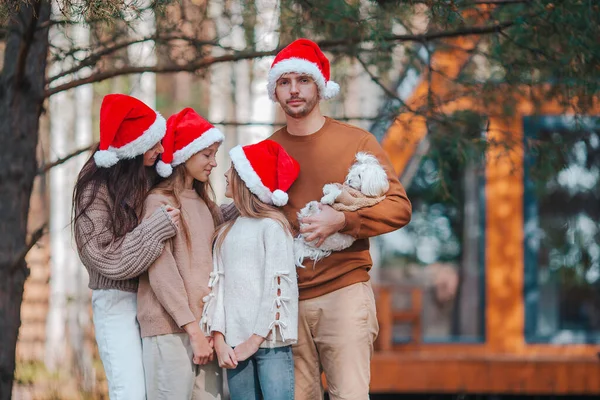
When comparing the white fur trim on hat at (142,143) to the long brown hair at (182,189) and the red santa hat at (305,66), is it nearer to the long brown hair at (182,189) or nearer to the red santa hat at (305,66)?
the long brown hair at (182,189)

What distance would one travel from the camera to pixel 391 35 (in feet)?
15.3

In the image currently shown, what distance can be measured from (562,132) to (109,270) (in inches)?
222

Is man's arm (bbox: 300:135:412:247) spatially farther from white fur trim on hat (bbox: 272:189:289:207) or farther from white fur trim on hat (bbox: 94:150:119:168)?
white fur trim on hat (bbox: 94:150:119:168)

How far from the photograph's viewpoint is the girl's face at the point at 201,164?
12.3 feet

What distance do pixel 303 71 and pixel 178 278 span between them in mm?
1010

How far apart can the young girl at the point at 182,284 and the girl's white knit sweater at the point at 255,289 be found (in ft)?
0.24

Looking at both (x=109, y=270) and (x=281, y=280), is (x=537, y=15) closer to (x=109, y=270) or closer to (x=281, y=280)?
(x=281, y=280)

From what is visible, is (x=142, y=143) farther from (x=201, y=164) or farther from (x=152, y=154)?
(x=201, y=164)

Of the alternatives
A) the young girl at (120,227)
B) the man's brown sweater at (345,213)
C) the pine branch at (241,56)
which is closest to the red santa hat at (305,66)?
the man's brown sweater at (345,213)

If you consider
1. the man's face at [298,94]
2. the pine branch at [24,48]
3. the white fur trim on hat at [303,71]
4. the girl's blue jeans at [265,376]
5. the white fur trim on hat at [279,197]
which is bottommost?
the girl's blue jeans at [265,376]

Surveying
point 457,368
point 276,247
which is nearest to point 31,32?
point 276,247

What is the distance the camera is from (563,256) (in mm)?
8312

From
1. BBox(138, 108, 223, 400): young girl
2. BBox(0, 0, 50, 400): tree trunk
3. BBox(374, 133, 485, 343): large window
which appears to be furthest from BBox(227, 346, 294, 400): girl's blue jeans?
BBox(374, 133, 485, 343): large window

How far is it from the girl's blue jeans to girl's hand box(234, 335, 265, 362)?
0.18ft
